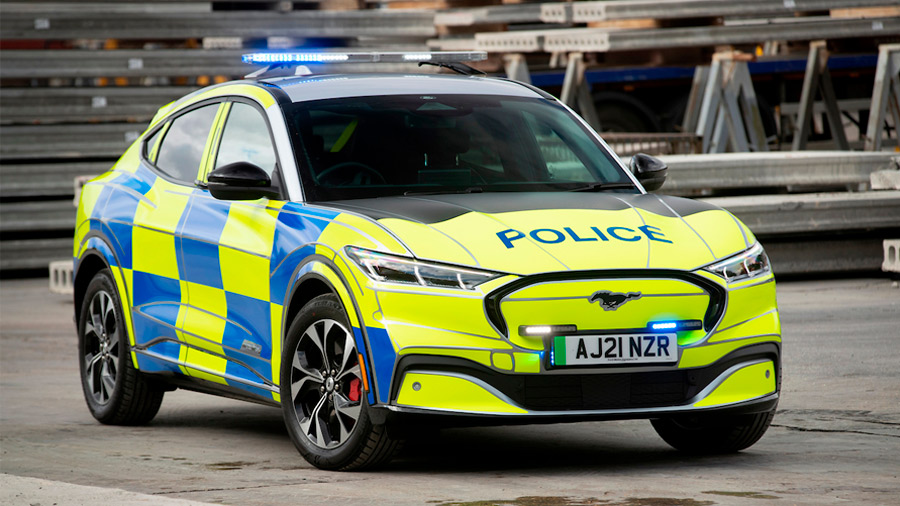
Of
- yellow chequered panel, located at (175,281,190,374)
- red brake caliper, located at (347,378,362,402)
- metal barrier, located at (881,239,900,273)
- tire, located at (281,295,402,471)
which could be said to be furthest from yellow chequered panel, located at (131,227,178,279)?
metal barrier, located at (881,239,900,273)

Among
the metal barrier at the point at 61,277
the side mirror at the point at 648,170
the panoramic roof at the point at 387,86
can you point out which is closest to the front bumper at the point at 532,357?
the side mirror at the point at 648,170

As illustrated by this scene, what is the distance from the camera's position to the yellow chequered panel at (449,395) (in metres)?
5.88

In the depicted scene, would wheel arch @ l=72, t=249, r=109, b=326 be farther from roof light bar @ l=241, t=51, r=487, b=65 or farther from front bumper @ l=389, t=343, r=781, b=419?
front bumper @ l=389, t=343, r=781, b=419

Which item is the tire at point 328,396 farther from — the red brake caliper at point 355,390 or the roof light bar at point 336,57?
the roof light bar at point 336,57

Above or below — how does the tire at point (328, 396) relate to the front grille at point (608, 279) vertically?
below

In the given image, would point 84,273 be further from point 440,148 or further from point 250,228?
point 440,148

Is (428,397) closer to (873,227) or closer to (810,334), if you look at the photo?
(810,334)

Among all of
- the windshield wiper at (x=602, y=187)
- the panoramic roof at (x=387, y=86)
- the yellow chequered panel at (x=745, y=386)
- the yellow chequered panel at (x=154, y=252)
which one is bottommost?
the yellow chequered panel at (x=745, y=386)

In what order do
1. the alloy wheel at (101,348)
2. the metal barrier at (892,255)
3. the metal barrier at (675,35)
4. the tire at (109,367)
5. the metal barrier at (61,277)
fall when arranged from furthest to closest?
1. the metal barrier at (675,35)
2. the metal barrier at (61,277)
3. the metal barrier at (892,255)
4. the alloy wheel at (101,348)
5. the tire at (109,367)

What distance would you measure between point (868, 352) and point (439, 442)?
332cm

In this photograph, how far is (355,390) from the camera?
617 centimetres

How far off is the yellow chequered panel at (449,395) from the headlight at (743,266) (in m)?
0.93

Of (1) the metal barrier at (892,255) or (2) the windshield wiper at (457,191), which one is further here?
(1) the metal barrier at (892,255)

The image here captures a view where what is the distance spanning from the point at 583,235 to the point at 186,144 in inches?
104
